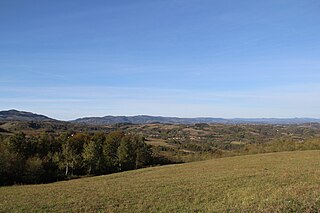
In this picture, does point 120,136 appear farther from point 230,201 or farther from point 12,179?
point 230,201

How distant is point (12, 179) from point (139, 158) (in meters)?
36.6

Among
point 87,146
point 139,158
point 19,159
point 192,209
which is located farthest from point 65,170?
point 192,209

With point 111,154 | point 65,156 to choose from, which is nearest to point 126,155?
point 111,154

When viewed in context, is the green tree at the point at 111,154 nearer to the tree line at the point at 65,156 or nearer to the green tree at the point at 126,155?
the tree line at the point at 65,156

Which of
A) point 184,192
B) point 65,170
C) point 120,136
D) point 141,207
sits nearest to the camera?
point 141,207

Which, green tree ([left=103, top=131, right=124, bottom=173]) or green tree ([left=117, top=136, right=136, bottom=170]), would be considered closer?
green tree ([left=103, top=131, right=124, bottom=173])

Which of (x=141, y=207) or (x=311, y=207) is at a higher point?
(x=311, y=207)

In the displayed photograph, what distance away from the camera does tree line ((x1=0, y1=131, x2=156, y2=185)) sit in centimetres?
5925

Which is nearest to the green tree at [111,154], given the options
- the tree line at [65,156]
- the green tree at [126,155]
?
the tree line at [65,156]

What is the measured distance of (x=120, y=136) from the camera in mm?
92500

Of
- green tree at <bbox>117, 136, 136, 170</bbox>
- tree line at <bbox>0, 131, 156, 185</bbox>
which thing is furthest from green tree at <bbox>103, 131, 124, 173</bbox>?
green tree at <bbox>117, 136, 136, 170</bbox>

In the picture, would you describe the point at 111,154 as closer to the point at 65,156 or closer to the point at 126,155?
the point at 126,155

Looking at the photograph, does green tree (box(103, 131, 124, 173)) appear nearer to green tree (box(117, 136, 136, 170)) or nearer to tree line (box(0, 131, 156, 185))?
tree line (box(0, 131, 156, 185))

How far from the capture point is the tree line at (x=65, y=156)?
59250 mm
